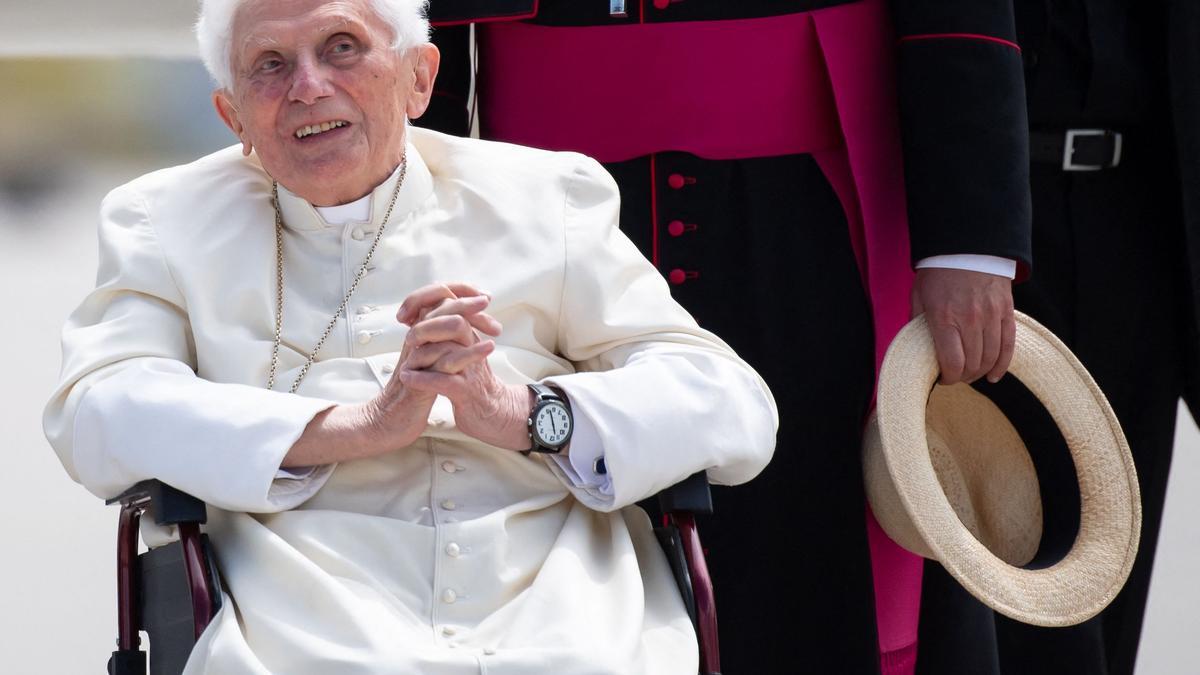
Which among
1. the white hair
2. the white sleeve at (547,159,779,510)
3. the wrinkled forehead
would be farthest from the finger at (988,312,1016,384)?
the wrinkled forehead

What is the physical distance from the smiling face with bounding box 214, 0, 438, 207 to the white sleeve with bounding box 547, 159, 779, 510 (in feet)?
1.30

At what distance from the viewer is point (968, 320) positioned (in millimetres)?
3332

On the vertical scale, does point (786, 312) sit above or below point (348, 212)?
below

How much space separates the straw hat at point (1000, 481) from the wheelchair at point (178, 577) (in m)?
0.55

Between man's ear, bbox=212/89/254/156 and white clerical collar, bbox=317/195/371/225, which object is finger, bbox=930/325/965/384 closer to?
white clerical collar, bbox=317/195/371/225

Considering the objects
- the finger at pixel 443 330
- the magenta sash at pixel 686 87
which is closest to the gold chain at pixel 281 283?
the finger at pixel 443 330

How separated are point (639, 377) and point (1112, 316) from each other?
1351 millimetres

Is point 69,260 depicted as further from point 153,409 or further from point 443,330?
point 443,330

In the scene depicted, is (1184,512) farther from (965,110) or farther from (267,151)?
(267,151)

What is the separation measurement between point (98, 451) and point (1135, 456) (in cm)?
222

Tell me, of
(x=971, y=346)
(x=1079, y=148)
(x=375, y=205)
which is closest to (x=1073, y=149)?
(x=1079, y=148)

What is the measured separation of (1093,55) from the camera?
11.9 ft

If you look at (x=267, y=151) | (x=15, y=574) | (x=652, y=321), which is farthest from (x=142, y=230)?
(x=15, y=574)

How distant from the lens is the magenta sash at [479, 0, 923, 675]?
342 centimetres
